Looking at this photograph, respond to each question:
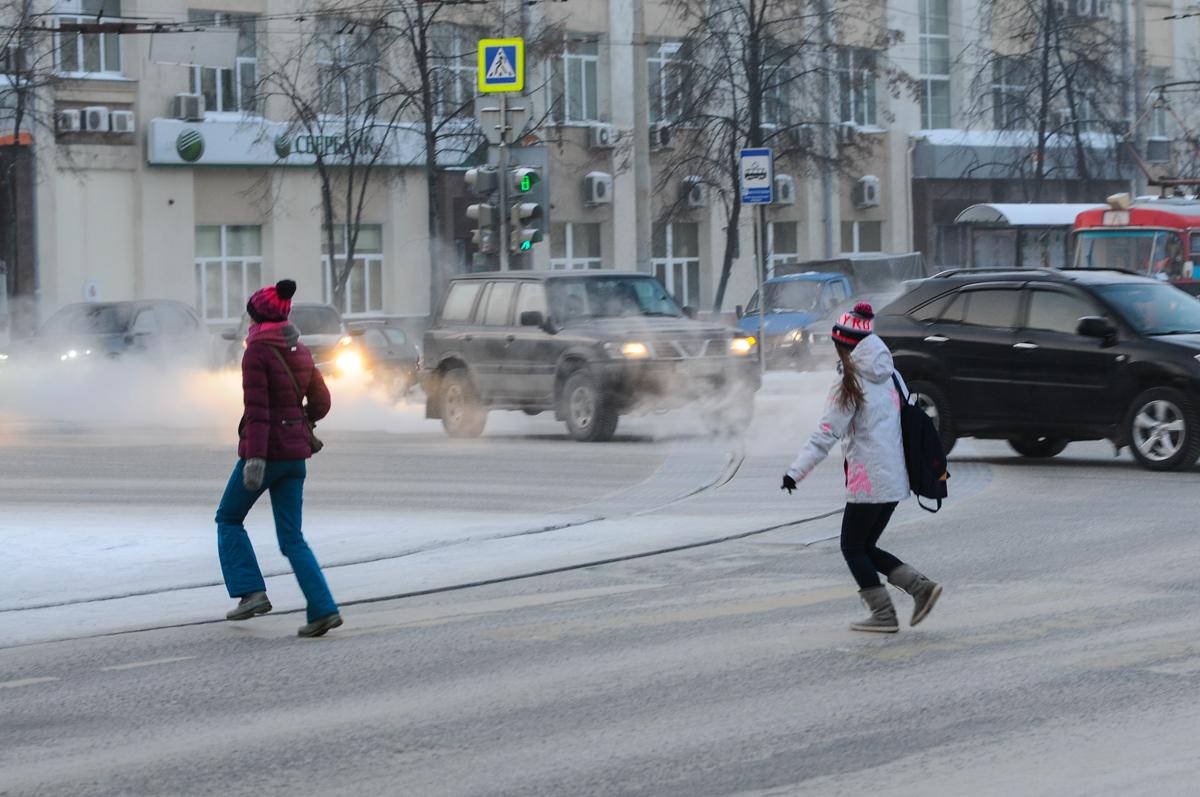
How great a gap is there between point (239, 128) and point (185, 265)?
120 inches

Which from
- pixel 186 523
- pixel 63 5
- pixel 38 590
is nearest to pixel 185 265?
pixel 63 5

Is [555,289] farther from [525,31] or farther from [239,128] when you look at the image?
[239,128]

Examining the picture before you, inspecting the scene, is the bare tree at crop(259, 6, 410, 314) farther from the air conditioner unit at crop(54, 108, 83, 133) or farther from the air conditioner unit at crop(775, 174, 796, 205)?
the air conditioner unit at crop(775, 174, 796, 205)

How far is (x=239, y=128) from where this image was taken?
43.7 meters

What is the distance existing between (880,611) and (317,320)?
22725mm

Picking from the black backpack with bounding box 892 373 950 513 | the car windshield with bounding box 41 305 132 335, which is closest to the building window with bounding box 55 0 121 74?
the car windshield with bounding box 41 305 132 335

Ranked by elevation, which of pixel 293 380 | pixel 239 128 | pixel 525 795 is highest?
pixel 239 128

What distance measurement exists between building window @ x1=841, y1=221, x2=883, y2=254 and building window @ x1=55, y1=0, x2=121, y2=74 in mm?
22354

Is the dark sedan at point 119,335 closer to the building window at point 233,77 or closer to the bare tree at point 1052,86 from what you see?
the building window at point 233,77

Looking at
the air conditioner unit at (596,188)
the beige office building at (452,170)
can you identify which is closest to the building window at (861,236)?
the beige office building at (452,170)

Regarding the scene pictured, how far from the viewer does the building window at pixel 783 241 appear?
5575cm

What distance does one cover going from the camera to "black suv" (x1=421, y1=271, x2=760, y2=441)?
2138cm

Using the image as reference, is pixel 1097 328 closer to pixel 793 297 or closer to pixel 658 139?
pixel 793 297

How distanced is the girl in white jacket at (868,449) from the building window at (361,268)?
37.1 m
